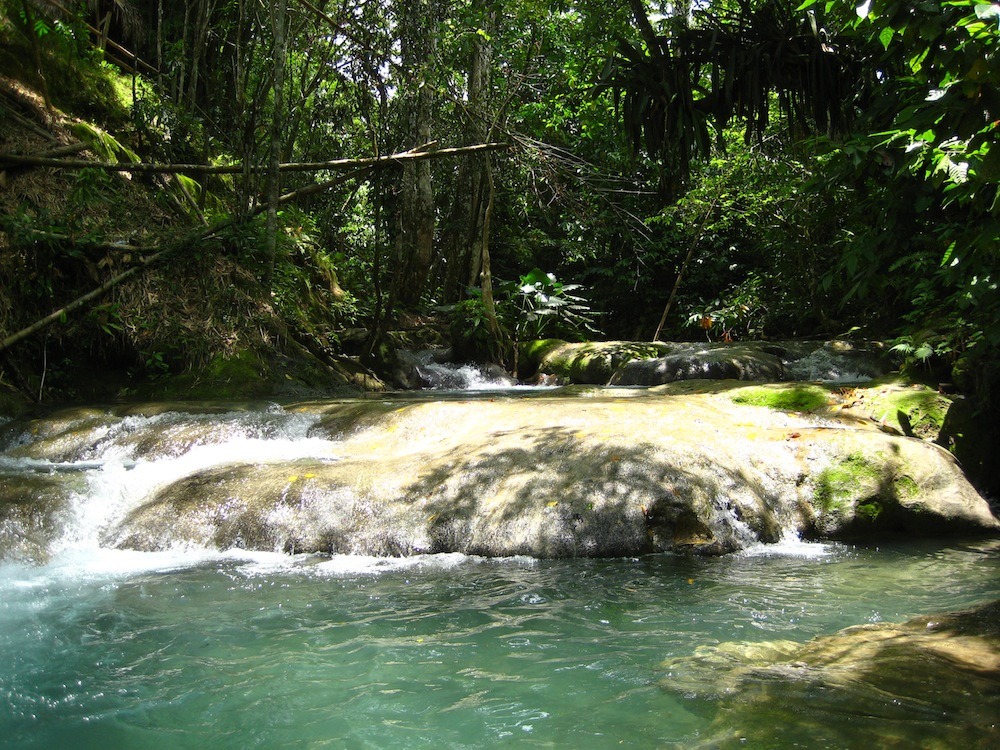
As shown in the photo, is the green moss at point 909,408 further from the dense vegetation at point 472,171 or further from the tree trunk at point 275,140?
the tree trunk at point 275,140

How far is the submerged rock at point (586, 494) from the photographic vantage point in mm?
5141

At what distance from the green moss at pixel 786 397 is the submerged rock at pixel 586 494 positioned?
4.52 ft

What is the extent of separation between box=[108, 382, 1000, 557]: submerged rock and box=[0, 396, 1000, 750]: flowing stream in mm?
186

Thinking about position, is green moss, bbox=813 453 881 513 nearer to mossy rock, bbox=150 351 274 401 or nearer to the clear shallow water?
the clear shallow water

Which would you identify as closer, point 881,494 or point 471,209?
point 881,494

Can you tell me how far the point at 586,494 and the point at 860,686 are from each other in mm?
2702

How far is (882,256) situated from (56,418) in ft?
25.0

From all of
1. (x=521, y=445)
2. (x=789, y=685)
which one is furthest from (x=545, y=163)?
(x=789, y=685)

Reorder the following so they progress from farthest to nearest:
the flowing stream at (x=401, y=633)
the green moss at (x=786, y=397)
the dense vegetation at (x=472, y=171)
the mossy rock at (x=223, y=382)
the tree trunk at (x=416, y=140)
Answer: the tree trunk at (x=416, y=140) < the mossy rock at (x=223, y=382) < the green moss at (x=786, y=397) < the dense vegetation at (x=472, y=171) < the flowing stream at (x=401, y=633)

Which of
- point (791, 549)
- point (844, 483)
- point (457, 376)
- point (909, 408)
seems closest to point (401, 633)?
point (791, 549)

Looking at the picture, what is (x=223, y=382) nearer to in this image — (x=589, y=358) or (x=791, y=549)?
(x=589, y=358)

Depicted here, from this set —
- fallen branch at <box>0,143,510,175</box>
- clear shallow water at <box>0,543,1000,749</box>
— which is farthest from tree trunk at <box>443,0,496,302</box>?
clear shallow water at <box>0,543,1000,749</box>

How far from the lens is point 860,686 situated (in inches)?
105

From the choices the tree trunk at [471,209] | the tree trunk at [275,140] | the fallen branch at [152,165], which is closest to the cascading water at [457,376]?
the tree trunk at [471,209]
